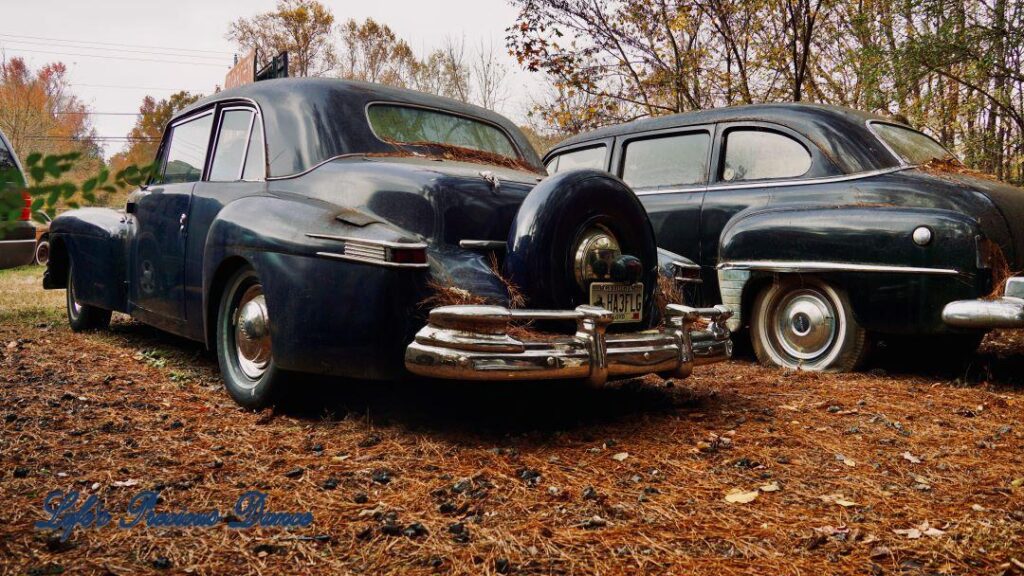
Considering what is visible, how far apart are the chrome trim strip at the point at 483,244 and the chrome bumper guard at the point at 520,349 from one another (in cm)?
40

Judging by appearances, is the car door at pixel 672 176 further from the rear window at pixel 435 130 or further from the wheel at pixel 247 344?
the wheel at pixel 247 344

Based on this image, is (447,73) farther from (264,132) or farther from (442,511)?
(442,511)

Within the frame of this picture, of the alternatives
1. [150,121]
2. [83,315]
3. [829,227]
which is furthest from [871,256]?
[150,121]

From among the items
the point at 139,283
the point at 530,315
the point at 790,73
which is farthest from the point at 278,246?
the point at 790,73

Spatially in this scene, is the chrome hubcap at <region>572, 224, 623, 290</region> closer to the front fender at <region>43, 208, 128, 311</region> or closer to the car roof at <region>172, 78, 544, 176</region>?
the car roof at <region>172, 78, 544, 176</region>

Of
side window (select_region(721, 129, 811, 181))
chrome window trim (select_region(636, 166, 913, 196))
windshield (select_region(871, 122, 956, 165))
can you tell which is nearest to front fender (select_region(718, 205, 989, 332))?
chrome window trim (select_region(636, 166, 913, 196))

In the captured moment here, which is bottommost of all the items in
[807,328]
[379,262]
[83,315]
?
[83,315]

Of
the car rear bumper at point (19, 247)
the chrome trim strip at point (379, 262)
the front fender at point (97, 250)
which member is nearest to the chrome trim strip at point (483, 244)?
the chrome trim strip at point (379, 262)

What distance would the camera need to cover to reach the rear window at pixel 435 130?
398 centimetres

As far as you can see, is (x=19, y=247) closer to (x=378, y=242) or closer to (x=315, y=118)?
(x=315, y=118)

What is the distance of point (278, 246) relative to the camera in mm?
3312

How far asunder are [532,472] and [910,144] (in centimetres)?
384

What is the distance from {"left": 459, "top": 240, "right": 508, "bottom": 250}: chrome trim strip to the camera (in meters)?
3.31

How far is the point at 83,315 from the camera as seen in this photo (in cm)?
584
